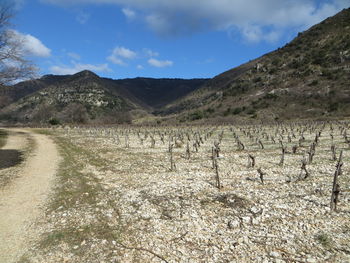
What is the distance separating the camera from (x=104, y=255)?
6.68 metres

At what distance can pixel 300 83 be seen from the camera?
76.1 meters

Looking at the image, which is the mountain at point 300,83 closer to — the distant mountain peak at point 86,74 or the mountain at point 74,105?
the mountain at point 74,105

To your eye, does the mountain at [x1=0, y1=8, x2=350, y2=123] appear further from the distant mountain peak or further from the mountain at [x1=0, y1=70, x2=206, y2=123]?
the distant mountain peak

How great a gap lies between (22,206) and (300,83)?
269ft

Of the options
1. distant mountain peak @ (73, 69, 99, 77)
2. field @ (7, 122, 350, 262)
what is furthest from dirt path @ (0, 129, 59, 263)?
distant mountain peak @ (73, 69, 99, 77)

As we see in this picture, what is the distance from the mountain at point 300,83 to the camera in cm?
6358

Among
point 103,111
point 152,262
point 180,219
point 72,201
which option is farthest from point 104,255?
point 103,111

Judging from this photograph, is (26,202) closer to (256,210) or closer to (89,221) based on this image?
(89,221)

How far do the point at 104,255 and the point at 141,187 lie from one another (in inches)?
232

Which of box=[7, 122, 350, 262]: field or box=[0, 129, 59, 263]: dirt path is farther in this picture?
box=[0, 129, 59, 263]: dirt path

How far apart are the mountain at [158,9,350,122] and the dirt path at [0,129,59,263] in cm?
5904

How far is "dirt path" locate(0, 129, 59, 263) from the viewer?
7.15 meters

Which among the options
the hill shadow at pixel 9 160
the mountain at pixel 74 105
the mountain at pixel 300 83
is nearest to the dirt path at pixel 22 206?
the hill shadow at pixel 9 160

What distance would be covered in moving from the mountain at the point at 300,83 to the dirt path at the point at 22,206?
59.0 metres
